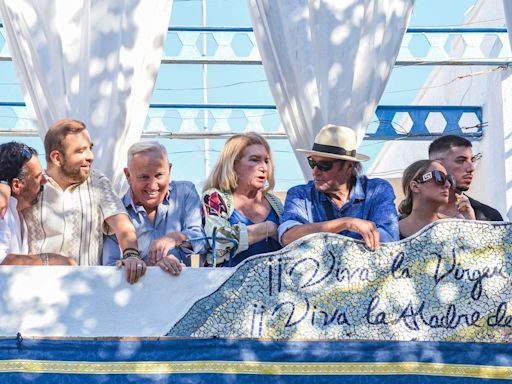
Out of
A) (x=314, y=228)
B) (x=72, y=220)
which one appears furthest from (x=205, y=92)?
(x=314, y=228)

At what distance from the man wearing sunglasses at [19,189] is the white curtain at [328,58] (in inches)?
62.7

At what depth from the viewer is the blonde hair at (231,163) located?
5785mm

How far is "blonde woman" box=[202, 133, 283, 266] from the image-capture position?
18.3ft

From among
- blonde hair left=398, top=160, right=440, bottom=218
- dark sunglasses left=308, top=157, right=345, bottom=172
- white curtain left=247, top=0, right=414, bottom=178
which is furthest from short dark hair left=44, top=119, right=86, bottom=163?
blonde hair left=398, top=160, right=440, bottom=218

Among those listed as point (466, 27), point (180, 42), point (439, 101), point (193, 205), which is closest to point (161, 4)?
point (193, 205)

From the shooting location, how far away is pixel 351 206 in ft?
18.2

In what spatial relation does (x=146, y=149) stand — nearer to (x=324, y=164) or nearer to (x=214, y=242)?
(x=214, y=242)

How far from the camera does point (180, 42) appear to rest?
10.6 metres

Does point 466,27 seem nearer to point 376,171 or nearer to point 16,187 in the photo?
point 376,171

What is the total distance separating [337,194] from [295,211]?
0.88ft

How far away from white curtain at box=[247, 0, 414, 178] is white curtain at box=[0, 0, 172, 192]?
29.1 inches

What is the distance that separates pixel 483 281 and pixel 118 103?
235 cm

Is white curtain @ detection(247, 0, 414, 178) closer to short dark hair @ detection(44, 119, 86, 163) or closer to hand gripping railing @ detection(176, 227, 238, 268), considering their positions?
hand gripping railing @ detection(176, 227, 238, 268)

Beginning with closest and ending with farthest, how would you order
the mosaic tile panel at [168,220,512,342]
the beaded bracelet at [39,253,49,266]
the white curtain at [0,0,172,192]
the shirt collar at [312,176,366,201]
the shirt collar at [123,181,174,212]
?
the mosaic tile panel at [168,220,512,342] → the beaded bracelet at [39,253,49,266] → the shirt collar at [312,176,366,201] → the shirt collar at [123,181,174,212] → the white curtain at [0,0,172,192]
